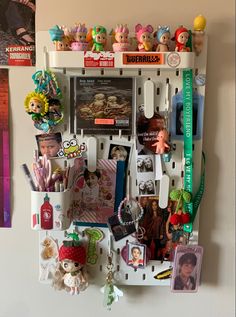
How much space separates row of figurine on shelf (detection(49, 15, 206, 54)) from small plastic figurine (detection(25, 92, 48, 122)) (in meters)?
0.11

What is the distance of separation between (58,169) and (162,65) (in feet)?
1.04

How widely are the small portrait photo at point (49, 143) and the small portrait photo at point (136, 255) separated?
28cm

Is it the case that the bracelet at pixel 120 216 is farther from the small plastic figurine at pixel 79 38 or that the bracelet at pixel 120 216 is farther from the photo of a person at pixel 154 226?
the small plastic figurine at pixel 79 38

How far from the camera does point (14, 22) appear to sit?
0.91m

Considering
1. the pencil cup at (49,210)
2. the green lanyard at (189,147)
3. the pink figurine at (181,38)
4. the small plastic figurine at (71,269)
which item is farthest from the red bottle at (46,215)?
the pink figurine at (181,38)

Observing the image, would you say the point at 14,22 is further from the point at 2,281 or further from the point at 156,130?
the point at 2,281

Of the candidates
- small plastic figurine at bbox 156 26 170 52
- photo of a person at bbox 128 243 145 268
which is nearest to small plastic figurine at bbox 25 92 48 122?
small plastic figurine at bbox 156 26 170 52

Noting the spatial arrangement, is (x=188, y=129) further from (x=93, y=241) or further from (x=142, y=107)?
(x=93, y=241)

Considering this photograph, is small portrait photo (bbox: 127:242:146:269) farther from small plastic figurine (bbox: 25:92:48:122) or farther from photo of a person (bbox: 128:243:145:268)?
small plastic figurine (bbox: 25:92:48:122)

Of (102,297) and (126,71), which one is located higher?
(126,71)

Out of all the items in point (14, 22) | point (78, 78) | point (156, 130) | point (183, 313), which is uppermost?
point (14, 22)

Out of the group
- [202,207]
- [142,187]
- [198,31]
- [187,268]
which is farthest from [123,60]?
[187,268]

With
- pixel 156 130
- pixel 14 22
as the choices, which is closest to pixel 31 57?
pixel 14 22

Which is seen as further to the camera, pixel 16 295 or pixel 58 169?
pixel 16 295
